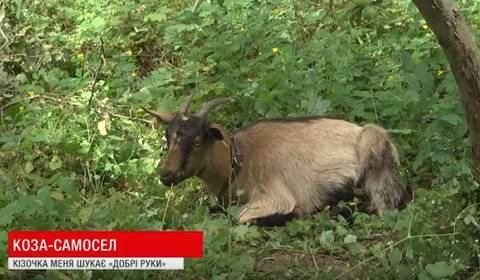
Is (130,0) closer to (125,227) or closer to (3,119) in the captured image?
(3,119)

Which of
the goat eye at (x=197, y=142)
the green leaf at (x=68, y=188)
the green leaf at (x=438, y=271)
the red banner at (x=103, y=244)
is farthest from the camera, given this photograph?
the goat eye at (x=197, y=142)

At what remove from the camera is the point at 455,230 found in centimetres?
564

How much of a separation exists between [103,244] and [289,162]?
2038 millimetres

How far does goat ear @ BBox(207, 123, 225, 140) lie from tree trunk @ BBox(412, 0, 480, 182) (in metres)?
2.18

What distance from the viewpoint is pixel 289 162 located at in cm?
749

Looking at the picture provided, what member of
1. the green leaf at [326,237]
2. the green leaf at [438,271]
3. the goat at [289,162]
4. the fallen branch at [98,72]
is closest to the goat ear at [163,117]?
Answer: the goat at [289,162]

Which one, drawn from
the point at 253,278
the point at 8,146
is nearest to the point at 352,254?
the point at 253,278

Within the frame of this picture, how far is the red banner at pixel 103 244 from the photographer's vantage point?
5754 mm

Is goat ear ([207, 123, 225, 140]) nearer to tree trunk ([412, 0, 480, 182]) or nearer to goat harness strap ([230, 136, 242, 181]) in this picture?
goat harness strap ([230, 136, 242, 181])

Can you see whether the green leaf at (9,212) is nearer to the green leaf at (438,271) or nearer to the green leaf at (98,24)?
the green leaf at (438,271)

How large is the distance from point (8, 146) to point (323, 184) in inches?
94.3

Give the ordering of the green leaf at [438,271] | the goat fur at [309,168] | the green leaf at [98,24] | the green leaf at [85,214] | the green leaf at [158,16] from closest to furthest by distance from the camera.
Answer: the green leaf at [438,271] → the green leaf at [85,214] → the goat fur at [309,168] → the green leaf at [158,16] → the green leaf at [98,24]

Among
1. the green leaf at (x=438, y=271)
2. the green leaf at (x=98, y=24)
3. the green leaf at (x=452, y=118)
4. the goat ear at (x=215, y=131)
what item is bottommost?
the green leaf at (x=438, y=271)

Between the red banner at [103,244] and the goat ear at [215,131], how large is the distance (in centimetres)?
143
